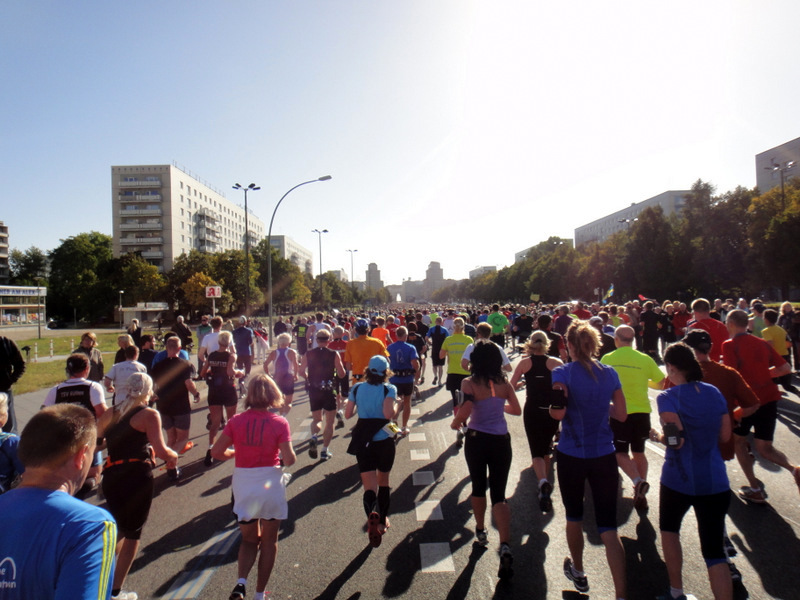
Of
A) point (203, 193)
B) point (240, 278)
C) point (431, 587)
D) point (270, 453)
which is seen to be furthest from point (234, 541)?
point (203, 193)

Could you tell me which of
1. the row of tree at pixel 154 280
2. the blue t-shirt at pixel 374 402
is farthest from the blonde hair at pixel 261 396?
the row of tree at pixel 154 280

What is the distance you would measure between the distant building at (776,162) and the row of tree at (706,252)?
22480 mm

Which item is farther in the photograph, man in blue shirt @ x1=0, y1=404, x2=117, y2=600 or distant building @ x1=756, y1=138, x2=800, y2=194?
distant building @ x1=756, y1=138, x2=800, y2=194

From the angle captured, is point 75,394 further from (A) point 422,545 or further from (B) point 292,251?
(B) point 292,251

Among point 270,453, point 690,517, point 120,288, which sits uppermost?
point 120,288

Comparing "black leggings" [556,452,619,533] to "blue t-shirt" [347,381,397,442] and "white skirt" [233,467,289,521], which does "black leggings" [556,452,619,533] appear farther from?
"white skirt" [233,467,289,521]

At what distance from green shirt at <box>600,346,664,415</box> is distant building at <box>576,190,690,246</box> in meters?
87.0

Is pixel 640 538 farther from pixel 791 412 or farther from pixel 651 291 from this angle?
pixel 651 291

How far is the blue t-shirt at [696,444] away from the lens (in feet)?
10.3

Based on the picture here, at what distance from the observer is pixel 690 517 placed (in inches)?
190

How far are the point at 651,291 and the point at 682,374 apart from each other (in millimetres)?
57627

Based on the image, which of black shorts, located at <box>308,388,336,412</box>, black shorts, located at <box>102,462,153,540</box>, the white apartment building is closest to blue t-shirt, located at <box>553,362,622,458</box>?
black shorts, located at <box>102,462,153,540</box>

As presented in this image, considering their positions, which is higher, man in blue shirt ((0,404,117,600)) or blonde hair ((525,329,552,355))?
blonde hair ((525,329,552,355))

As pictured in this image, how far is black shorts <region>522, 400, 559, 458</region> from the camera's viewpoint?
533 centimetres
